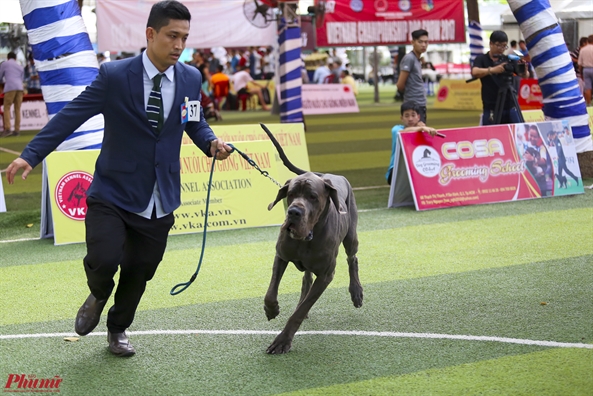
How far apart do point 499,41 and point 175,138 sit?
7.90 m

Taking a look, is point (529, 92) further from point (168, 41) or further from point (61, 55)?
point (168, 41)

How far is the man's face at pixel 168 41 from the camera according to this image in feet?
15.1

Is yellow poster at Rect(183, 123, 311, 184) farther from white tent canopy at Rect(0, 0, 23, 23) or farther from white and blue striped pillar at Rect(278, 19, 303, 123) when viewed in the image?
white tent canopy at Rect(0, 0, 23, 23)

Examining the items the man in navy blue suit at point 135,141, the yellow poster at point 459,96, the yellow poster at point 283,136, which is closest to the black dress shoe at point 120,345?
the man in navy blue suit at point 135,141

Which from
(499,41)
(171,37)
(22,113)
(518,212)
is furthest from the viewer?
(22,113)

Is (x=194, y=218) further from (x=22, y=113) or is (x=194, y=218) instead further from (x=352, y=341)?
(x=22, y=113)

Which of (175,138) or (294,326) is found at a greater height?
(175,138)

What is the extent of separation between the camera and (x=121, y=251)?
15.6 feet

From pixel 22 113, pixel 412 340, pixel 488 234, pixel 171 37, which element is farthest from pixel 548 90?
pixel 22 113

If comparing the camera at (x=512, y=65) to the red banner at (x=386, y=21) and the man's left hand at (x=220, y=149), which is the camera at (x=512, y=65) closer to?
the man's left hand at (x=220, y=149)

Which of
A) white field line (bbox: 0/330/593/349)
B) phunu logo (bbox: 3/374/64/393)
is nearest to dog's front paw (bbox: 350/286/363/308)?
white field line (bbox: 0/330/593/349)

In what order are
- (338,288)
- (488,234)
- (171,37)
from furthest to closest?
(488,234) → (338,288) → (171,37)

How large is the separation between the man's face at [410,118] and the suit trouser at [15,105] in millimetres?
14152

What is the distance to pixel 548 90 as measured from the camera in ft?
41.1
